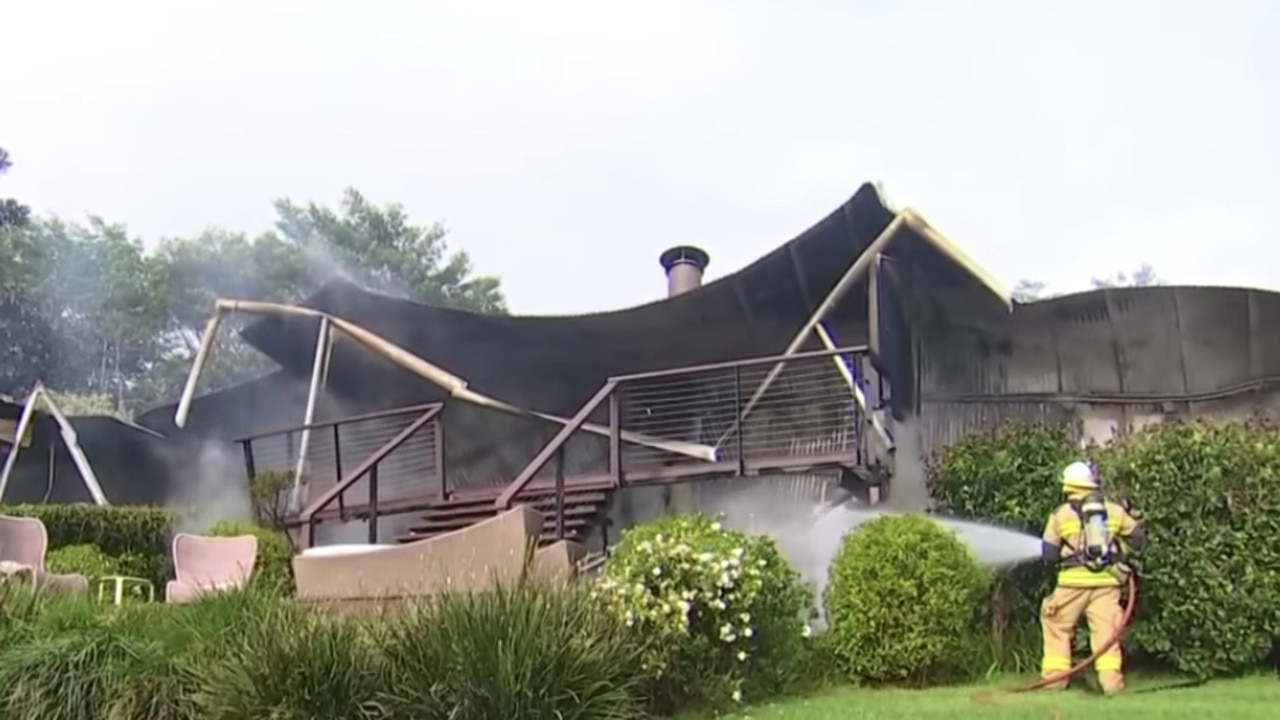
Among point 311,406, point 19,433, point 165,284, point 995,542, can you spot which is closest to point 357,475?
point 311,406

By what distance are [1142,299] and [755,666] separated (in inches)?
245

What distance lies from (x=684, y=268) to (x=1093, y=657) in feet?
29.4

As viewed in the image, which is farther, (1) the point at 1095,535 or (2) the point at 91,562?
(2) the point at 91,562

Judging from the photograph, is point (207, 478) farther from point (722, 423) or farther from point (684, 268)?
point (722, 423)

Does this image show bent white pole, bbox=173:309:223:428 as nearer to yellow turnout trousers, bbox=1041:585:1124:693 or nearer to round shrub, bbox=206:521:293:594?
round shrub, bbox=206:521:293:594

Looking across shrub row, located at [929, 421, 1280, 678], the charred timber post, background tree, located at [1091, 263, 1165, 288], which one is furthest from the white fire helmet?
background tree, located at [1091, 263, 1165, 288]

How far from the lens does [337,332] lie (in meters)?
14.3

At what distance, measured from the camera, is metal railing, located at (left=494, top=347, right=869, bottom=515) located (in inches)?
420

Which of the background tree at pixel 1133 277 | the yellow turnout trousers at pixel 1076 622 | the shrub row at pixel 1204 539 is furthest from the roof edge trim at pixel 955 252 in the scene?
the background tree at pixel 1133 277

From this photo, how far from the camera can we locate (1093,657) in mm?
7461

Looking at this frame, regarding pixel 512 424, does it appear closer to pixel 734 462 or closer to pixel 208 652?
pixel 734 462

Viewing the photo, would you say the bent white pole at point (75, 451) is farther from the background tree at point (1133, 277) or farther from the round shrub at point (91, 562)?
the background tree at point (1133, 277)

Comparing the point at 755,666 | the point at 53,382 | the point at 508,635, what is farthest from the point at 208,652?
the point at 53,382

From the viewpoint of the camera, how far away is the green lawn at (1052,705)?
250 inches
